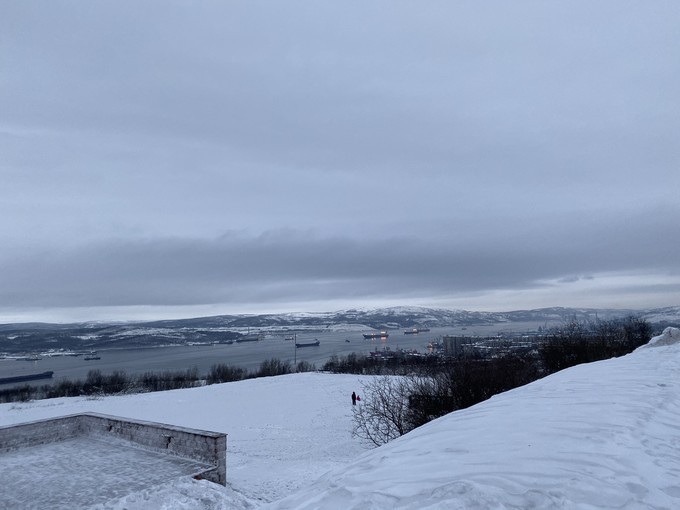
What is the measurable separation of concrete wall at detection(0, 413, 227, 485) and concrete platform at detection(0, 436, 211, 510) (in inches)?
7.2

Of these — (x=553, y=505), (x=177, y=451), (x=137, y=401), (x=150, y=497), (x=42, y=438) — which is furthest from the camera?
(x=137, y=401)

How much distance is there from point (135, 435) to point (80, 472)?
2062 mm

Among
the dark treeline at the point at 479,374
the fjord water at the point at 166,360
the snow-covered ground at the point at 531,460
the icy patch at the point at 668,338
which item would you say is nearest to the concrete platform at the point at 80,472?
the snow-covered ground at the point at 531,460

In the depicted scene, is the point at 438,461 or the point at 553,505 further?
the point at 438,461

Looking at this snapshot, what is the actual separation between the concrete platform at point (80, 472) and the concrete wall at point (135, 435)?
0.18m

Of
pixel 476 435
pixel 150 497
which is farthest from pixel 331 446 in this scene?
pixel 476 435

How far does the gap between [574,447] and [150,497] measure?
23.6 ft

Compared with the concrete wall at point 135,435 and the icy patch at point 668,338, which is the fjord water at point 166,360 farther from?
the icy patch at point 668,338

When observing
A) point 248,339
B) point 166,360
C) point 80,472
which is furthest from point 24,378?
point 248,339

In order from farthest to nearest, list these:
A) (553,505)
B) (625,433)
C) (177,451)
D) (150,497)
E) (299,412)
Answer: (299,412) → (177,451) → (150,497) → (625,433) → (553,505)

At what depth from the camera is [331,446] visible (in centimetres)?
1772

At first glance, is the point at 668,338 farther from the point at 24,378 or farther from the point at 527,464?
the point at 24,378

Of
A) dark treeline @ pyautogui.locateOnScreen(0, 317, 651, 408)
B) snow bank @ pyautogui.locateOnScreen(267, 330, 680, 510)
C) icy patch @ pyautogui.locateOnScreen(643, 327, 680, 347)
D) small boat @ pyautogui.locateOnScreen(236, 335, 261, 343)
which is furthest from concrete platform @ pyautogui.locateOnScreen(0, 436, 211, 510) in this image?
small boat @ pyautogui.locateOnScreen(236, 335, 261, 343)

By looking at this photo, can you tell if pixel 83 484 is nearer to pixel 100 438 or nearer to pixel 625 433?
pixel 100 438
